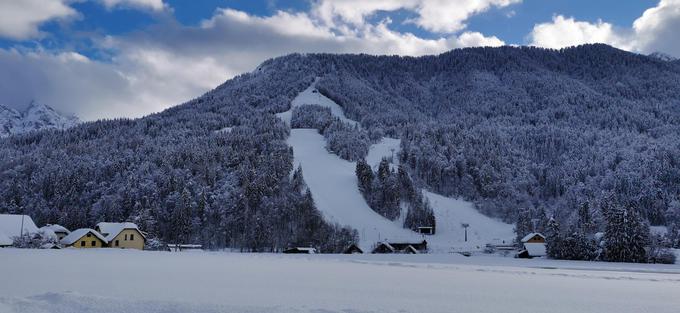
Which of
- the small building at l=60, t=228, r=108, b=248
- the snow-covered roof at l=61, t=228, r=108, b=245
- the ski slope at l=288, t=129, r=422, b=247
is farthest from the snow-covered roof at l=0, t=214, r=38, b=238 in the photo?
the ski slope at l=288, t=129, r=422, b=247

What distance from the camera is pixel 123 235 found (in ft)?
310

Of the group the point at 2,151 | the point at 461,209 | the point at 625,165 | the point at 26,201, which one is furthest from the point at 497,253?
the point at 2,151

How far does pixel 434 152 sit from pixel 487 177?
1967 centimetres

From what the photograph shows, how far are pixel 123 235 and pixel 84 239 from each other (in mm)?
7253

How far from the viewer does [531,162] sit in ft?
596

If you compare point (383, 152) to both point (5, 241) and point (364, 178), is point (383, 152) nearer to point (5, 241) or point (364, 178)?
point (364, 178)

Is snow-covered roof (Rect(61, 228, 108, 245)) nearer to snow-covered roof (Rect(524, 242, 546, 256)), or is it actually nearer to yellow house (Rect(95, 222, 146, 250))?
yellow house (Rect(95, 222, 146, 250))

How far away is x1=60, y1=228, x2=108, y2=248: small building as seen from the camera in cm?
8681

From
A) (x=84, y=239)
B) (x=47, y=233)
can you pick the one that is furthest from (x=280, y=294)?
(x=47, y=233)

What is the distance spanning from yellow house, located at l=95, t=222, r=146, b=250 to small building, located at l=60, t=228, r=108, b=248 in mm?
2164

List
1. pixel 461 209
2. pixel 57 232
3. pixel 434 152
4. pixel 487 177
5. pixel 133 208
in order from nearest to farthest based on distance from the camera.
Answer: pixel 57 232
pixel 133 208
pixel 461 209
pixel 487 177
pixel 434 152

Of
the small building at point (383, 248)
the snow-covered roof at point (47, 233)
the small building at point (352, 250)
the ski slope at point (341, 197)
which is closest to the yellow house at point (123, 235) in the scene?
the snow-covered roof at point (47, 233)

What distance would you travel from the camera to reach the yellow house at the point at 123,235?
9369cm

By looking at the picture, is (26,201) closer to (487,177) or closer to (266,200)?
(266,200)
